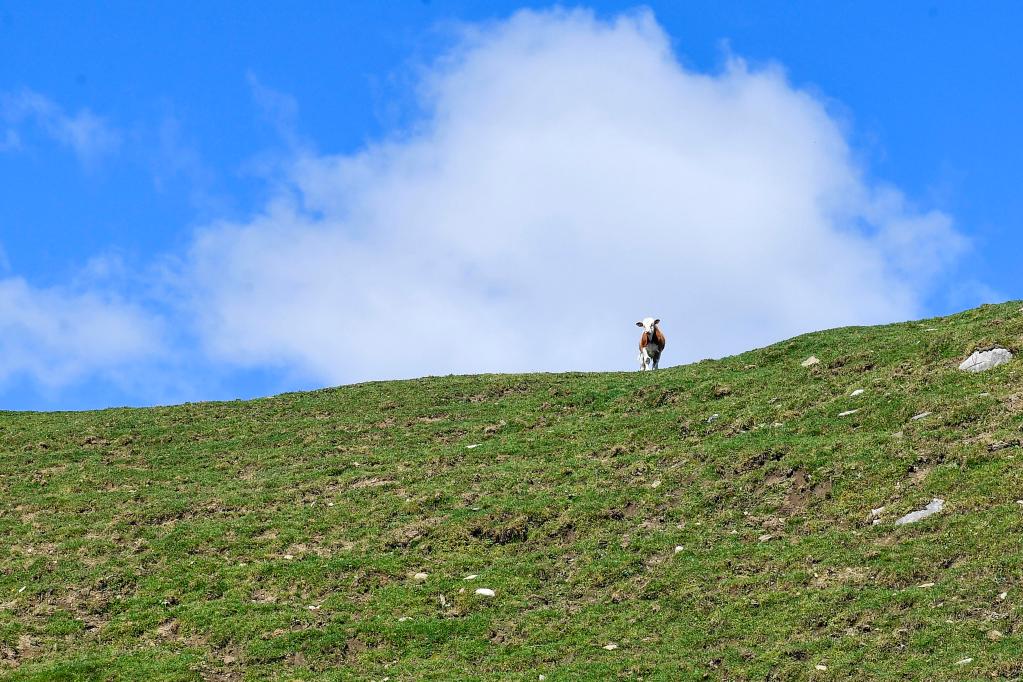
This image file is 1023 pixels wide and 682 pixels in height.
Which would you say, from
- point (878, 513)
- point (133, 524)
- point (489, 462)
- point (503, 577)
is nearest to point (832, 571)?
point (878, 513)

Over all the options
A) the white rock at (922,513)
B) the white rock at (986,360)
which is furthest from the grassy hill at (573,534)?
the white rock at (986,360)

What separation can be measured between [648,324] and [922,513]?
19657 mm

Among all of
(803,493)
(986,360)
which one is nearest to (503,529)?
(803,493)

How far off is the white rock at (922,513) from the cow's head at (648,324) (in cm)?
1919

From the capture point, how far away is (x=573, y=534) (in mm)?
21672

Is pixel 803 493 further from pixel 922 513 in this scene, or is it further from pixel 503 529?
pixel 503 529

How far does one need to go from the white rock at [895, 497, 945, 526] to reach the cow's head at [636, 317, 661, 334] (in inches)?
755

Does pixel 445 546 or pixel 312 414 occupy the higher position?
pixel 312 414

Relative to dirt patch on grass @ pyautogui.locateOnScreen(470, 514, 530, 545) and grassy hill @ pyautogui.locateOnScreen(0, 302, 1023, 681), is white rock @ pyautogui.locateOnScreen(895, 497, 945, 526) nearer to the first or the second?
grassy hill @ pyautogui.locateOnScreen(0, 302, 1023, 681)

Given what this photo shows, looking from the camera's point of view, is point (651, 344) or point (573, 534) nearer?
point (573, 534)

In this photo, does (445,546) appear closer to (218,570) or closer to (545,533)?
(545,533)

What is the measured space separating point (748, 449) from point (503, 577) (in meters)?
6.20

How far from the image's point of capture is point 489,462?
26922mm

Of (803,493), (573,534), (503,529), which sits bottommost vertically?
(573,534)
